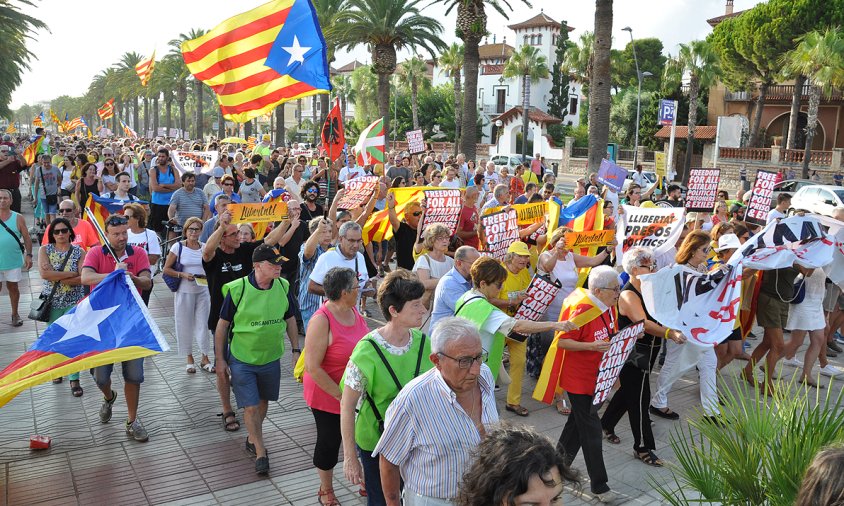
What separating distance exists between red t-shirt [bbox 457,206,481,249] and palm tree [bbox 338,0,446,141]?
63.2 ft

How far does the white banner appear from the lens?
8430mm

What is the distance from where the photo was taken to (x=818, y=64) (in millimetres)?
37844

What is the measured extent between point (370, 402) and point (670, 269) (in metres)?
3.16

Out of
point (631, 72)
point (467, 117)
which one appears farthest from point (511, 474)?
point (631, 72)

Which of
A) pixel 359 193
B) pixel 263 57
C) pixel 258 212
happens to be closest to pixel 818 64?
pixel 359 193

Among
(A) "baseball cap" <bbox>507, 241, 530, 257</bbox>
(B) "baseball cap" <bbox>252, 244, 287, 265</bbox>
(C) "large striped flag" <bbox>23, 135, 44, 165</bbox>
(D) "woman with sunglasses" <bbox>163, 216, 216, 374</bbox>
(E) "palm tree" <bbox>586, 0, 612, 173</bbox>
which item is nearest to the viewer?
(B) "baseball cap" <bbox>252, 244, 287, 265</bbox>

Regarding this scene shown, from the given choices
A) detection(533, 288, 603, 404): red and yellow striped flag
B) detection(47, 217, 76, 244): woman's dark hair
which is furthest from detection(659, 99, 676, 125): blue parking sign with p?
detection(47, 217, 76, 244): woman's dark hair

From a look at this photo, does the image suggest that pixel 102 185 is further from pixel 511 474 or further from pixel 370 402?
pixel 511 474

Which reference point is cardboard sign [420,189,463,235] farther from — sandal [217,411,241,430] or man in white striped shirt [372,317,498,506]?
man in white striped shirt [372,317,498,506]

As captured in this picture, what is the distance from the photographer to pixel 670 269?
5922 millimetres

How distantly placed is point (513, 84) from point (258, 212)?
80.9 m

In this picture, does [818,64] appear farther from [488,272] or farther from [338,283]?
[338,283]

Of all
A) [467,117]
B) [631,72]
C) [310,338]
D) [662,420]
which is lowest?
[662,420]

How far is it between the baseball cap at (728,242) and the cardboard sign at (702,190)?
10.9 ft
